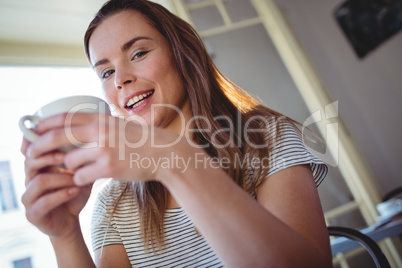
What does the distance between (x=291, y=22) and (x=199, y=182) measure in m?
3.56

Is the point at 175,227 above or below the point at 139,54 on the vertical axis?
below

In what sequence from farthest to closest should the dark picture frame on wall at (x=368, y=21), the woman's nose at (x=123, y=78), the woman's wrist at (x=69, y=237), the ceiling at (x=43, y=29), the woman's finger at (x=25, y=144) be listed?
the dark picture frame on wall at (x=368, y=21) < the ceiling at (x=43, y=29) < the woman's nose at (x=123, y=78) < the woman's wrist at (x=69, y=237) < the woman's finger at (x=25, y=144)

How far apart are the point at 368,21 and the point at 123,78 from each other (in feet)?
10.1

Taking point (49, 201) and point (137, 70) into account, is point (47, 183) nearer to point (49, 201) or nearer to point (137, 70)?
point (49, 201)

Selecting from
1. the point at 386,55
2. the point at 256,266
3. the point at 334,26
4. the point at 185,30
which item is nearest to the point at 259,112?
the point at 185,30

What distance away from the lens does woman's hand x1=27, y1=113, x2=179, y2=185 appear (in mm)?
438

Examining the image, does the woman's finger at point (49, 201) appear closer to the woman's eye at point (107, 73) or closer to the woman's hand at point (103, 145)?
the woman's hand at point (103, 145)

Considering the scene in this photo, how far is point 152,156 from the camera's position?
472 mm

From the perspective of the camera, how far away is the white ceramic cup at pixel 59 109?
1.61 ft

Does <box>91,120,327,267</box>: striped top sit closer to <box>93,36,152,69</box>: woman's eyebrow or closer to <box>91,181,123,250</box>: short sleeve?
<box>91,181,123,250</box>: short sleeve

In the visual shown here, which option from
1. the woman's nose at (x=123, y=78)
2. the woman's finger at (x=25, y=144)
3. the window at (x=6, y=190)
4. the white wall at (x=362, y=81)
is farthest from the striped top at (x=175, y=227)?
the white wall at (x=362, y=81)

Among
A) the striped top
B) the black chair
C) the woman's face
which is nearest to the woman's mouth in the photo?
the woman's face

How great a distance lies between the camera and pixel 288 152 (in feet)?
2.61

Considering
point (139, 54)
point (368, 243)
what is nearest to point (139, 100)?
point (139, 54)
